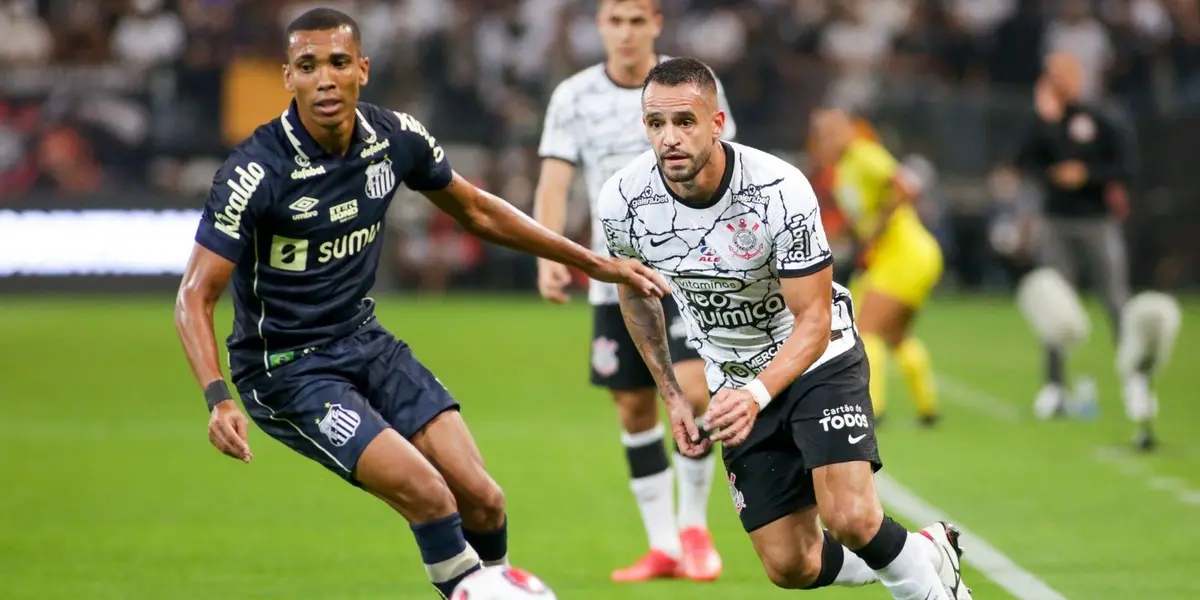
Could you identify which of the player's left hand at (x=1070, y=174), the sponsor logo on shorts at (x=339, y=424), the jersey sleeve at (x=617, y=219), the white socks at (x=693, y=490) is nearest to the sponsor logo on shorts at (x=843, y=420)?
the jersey sleeve at (x=617, y=219)

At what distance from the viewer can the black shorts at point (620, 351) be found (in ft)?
24.9

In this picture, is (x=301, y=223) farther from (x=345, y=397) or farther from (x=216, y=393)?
(x=216, y=393)

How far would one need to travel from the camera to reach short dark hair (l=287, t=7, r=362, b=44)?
5.73 metres

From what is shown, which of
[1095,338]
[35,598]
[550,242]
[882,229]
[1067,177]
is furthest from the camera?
[1095,338]

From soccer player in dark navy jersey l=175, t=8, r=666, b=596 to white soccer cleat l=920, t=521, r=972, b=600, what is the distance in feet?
4.64

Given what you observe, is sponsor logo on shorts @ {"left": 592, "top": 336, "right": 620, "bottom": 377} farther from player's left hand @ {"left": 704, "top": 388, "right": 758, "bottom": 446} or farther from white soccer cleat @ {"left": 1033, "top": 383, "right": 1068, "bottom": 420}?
white soccer cleat @ {"left": 1033, "top": 383, "right": 1068, "bottom": 420}

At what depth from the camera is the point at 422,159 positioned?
6.11 metres

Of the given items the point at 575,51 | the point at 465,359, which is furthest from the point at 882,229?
the point at 575,51

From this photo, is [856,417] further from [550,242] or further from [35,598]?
[35,598]

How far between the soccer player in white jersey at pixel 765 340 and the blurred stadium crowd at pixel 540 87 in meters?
15.3

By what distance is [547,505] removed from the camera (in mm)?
9617

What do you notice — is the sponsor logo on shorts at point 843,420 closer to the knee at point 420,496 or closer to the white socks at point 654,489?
the knee at point 420,496

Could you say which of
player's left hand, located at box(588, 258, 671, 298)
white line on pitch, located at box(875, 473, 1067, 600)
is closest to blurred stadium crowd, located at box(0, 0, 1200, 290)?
white line on pitch, located at box(875, 473, 1067, 600)

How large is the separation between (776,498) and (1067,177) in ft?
26.7
